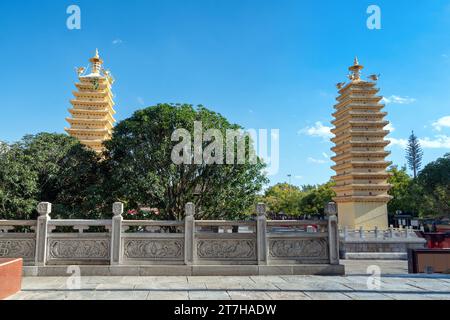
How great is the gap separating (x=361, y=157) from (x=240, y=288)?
29.4 m

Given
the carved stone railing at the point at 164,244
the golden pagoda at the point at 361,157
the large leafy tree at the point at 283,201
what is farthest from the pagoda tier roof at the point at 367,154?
the large leafy tree at the point at 283,201

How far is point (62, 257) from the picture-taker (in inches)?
344

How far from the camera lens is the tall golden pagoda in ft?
101

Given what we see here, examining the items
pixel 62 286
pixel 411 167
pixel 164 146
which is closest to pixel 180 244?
pixel 62 286

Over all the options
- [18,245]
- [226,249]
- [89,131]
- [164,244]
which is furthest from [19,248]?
[89,131]

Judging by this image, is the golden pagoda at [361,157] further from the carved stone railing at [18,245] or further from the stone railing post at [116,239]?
the carved stone railing at [18,245]

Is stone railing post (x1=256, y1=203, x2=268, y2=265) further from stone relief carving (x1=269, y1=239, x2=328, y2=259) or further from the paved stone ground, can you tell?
the paved stone ground

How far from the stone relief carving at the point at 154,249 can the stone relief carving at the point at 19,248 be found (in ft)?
7.66

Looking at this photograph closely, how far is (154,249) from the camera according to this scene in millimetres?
8891

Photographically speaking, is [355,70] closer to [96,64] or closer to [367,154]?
[367,154]

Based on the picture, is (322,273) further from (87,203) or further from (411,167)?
(411,167)

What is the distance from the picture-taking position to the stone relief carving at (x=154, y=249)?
8.84 meters

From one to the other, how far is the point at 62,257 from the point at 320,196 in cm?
4694

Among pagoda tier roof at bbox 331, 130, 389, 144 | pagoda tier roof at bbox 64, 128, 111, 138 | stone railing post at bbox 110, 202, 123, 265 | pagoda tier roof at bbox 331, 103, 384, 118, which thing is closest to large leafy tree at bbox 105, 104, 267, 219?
stone railing post at bbox 110, 202, 123, 265
